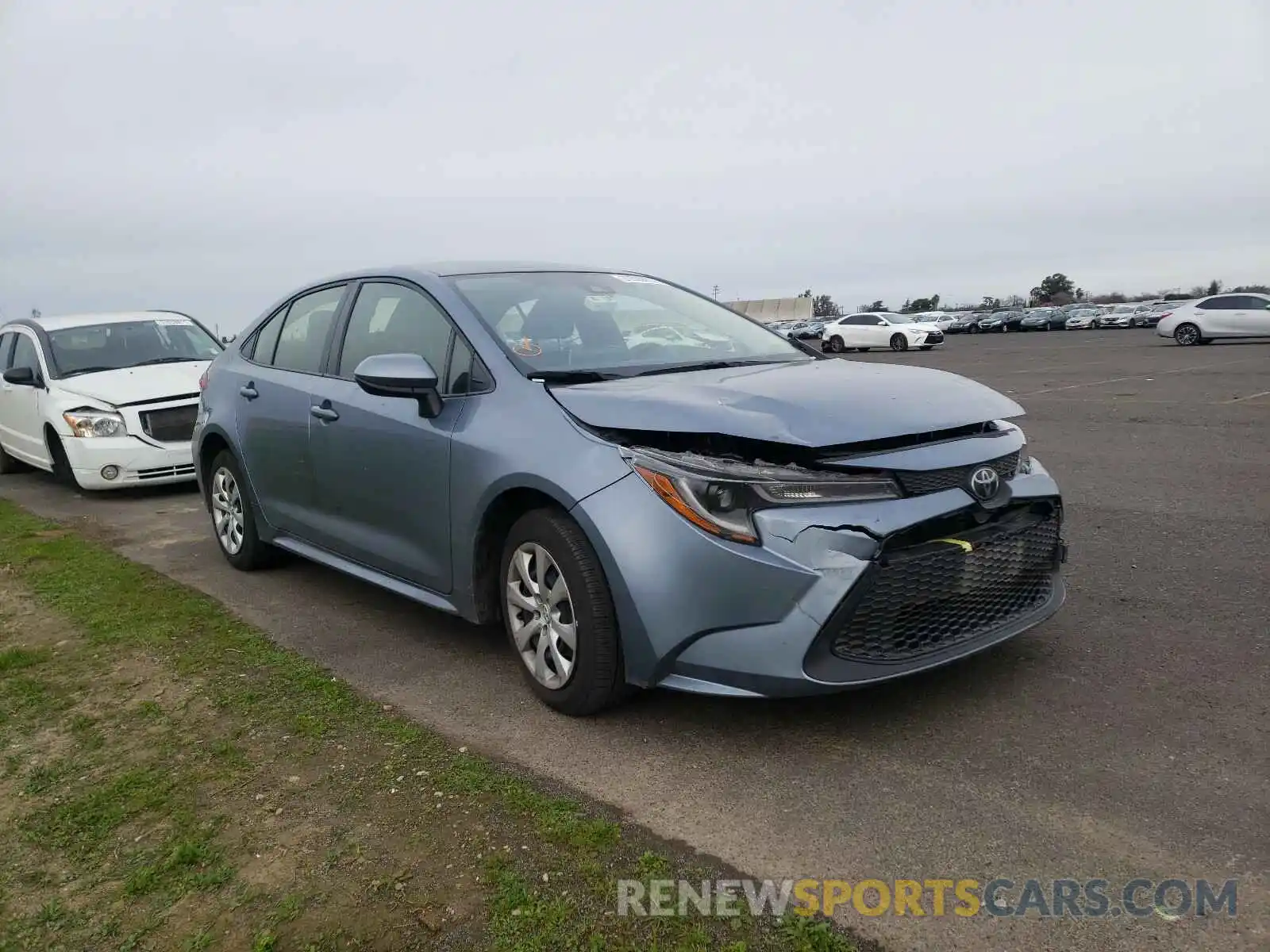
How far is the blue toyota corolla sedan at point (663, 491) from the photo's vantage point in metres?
3.10

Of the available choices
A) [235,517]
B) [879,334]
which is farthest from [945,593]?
[879,334]

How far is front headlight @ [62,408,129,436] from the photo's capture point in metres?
8.94

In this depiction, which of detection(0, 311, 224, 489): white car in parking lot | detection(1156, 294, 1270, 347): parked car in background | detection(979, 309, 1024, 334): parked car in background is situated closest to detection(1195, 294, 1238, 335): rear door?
detection(1156, 294, 1270, 347): parked car in background

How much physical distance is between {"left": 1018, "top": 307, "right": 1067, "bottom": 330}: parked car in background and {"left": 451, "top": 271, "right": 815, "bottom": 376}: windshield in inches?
2362

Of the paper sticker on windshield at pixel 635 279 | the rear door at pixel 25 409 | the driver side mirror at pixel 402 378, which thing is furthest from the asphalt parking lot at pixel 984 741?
the rear door at pixel 25 409

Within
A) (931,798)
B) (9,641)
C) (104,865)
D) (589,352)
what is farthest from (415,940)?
(9,641)

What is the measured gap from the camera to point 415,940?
2408 millimetres

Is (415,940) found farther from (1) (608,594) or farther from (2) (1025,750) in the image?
(2) (1025,750)

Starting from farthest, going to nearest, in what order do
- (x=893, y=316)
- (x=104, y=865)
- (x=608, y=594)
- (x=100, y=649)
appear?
A: (x=893, y=316), (x=100, y=649), (x=608, y=594), (x=104, y=865)

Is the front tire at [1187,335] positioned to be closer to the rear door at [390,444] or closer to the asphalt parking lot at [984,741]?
the asphalt parking lot at [984,741]

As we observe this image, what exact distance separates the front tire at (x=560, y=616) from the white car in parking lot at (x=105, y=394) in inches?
242

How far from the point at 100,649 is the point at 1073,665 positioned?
4.11 m

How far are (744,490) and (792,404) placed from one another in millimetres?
376
